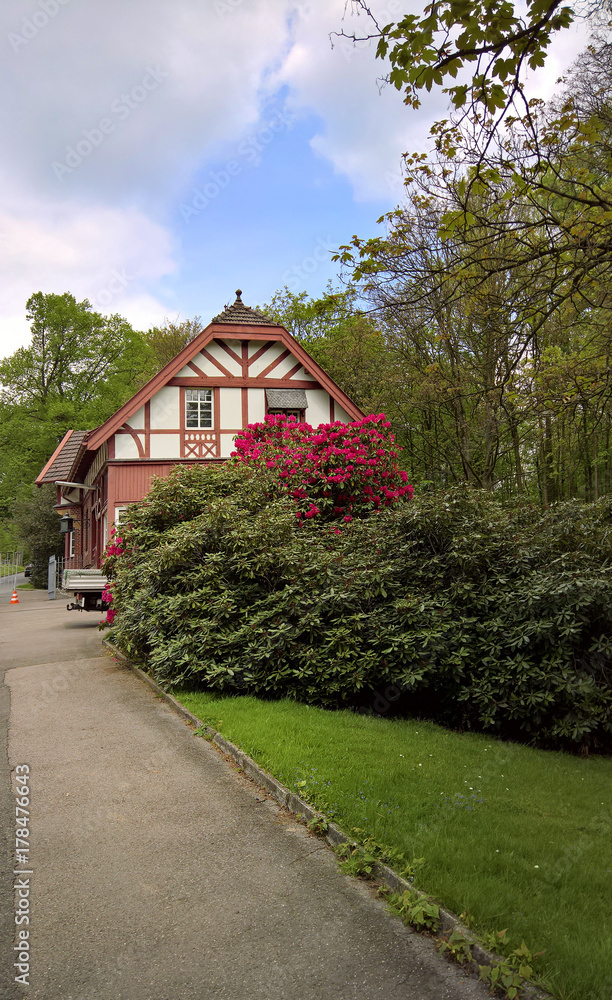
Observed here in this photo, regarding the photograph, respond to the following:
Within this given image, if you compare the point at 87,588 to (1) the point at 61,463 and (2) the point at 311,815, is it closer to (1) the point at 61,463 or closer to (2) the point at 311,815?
(1) the point at 61,463

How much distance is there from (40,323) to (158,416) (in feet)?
72.4

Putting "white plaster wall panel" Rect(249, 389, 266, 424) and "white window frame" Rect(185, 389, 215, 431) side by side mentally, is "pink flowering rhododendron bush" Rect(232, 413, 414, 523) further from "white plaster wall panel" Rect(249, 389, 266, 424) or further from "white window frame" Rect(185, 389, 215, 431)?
"white plaster wall panel" Rect(249, 389, 266, 424)

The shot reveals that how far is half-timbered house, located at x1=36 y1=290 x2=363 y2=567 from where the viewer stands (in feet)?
70.2

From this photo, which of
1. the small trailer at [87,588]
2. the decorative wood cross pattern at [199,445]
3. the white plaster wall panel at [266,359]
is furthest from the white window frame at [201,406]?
the small trailer at [87,588]

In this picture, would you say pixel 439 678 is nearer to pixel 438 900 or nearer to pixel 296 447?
pixel 438 900

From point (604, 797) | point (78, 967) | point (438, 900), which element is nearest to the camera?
point (78, 967)

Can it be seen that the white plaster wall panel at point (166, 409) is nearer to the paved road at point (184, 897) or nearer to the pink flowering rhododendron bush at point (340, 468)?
the pink flowering rhododendron bush at point (340, 468)

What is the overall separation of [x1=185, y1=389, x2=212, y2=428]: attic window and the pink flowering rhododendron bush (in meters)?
7.91

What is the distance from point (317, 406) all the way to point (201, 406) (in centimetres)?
381

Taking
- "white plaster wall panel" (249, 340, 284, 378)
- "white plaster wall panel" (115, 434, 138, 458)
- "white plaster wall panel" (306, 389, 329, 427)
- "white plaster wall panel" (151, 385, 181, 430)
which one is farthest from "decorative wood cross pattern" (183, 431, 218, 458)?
"white plaster wall panel" (306, 389, 329, 427)

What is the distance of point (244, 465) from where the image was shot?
12.9m

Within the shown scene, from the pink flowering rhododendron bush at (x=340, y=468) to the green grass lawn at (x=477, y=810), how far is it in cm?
531

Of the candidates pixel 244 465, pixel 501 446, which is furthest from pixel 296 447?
pixel 501 446

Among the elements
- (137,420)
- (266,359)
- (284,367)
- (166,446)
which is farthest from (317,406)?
(137,420)
